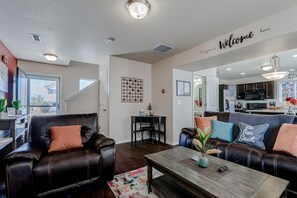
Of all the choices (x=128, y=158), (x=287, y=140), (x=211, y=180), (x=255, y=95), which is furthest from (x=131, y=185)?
(x=255, y=95)

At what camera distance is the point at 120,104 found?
4.06 m

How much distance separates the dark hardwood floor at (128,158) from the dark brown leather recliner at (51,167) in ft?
0.44

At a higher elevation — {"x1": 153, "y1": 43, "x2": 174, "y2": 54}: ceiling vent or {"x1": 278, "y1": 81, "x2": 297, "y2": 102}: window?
{"x1": 153, "y1": 43, "x2": 174, "y2": 54}: ceiling vent

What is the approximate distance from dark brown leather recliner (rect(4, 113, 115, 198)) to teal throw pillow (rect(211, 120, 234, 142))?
6.20ft

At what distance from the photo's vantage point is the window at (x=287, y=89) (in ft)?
20.3

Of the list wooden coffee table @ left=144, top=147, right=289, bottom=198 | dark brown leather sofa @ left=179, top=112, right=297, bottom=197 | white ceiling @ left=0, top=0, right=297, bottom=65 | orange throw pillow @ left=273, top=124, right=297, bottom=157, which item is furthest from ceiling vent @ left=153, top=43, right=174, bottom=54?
orange throw pillow @ left=273, top=124, right=297, bottom=157

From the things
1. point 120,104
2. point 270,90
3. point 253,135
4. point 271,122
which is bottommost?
point 253,135

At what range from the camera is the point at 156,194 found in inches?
65.5

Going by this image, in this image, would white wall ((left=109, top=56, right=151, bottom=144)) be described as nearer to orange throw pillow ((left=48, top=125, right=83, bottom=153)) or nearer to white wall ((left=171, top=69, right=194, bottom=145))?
white wall ((left=171, top=69, right=194, bottom=145))

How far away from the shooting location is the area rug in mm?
1730

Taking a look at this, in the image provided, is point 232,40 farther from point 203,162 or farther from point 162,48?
point 203,162

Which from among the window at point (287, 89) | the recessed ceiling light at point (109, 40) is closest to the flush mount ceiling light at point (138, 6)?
the recessed ceiling light at point (109, 40)

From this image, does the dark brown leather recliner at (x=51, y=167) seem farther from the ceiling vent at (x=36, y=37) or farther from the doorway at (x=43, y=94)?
the doorway at (x=43, y=94)

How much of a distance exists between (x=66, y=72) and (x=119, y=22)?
4122 millimetres
